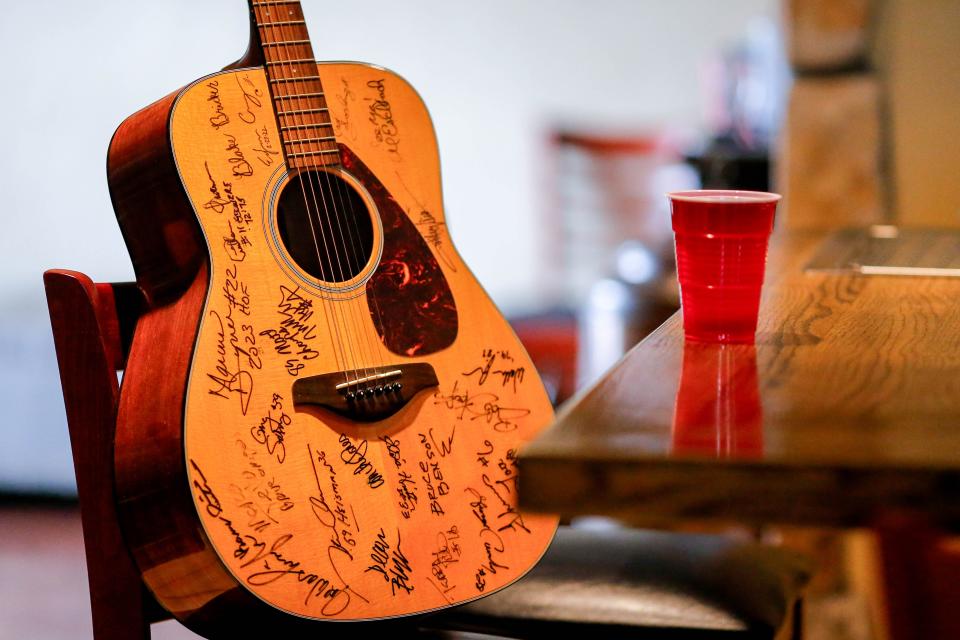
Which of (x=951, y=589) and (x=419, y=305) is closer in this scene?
(x=951, y=589)

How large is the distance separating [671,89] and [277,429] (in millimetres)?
3799

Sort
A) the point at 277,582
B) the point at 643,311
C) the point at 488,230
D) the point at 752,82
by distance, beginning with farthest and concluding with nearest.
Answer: the point at 488,230 → the point at 752,82 → the point at 643,311 → the point at 277,582

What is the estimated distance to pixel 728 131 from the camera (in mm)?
3184

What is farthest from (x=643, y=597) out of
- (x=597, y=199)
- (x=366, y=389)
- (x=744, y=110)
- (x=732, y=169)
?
(x=597, y=199)

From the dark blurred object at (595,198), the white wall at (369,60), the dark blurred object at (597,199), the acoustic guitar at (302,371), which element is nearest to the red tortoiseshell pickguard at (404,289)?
the acoustic guitar at (302,371)

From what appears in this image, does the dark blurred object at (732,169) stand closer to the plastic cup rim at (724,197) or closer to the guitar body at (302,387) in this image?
the guitar body at (302,387)

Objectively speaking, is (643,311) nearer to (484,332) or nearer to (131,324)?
(484,332)

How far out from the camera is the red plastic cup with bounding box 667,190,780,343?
2.70 ft

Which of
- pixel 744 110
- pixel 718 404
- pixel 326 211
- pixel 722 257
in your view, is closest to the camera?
pixel 718 404

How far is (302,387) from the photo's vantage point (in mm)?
981

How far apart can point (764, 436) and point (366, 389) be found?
50 centimetres

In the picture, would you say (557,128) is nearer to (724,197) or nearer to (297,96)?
(297,96)

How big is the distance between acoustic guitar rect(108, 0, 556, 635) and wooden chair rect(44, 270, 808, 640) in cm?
5

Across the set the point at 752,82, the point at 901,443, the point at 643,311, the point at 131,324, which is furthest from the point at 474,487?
the point at 752,82
